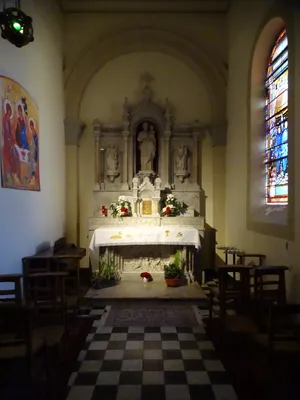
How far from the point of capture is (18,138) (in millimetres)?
4758

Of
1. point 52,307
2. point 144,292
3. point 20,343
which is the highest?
point 20,343

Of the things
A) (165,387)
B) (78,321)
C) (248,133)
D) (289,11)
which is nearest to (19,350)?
(165,387)

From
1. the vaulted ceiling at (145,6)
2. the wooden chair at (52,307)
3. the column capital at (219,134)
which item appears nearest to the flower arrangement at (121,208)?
the column capital at (219,134)

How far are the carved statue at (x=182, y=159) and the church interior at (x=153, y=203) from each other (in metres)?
0.04

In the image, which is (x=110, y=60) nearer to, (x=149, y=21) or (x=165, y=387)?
(x=149, y=21)

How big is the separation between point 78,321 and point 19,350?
2.35 metres

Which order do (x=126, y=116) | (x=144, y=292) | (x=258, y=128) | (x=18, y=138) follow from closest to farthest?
1. (x=18, y=138)
2. (x=144, y=292)
3. (x=258, y=128)
4. (x=126, y=116)

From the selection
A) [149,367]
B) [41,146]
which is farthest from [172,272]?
[41,146]

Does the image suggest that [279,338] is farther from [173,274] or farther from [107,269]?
[107,269]

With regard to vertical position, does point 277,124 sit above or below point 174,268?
above

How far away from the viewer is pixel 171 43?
784 centimetres

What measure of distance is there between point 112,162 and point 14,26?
13.8 feet

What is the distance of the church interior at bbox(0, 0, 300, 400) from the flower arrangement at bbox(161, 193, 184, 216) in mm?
28

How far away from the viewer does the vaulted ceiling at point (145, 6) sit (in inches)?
300
